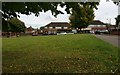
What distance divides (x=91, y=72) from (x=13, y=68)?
3.08 meters

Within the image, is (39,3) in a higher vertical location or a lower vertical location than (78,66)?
higher

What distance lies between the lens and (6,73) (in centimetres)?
1052

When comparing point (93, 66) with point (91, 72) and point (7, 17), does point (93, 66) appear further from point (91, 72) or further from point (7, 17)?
point (7, 17)

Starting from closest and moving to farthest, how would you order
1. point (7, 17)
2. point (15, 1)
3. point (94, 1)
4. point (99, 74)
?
1. point (99, 74)
2. point (15, 1)
3. point (94, 1)
4. point (7, 17)

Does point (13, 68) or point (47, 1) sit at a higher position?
point (47, 1)

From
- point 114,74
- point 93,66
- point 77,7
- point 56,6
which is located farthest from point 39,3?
Result: point 114,74

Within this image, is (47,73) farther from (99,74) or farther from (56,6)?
(56,6)

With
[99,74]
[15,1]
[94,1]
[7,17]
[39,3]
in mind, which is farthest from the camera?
[7,17]

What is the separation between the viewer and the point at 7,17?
51.2 feet

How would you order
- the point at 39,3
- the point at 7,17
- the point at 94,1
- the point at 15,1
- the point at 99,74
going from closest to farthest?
1. the point at 99,74
2. the point at 15,1
3. the point at 39,3
4. the point at 94,1
5. the point at 7,17

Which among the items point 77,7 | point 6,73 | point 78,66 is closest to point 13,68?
point 6,73

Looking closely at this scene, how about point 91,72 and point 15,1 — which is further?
point 15,1

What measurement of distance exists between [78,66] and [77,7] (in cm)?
319

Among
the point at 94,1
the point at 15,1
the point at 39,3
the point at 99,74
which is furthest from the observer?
the point at 94,1
